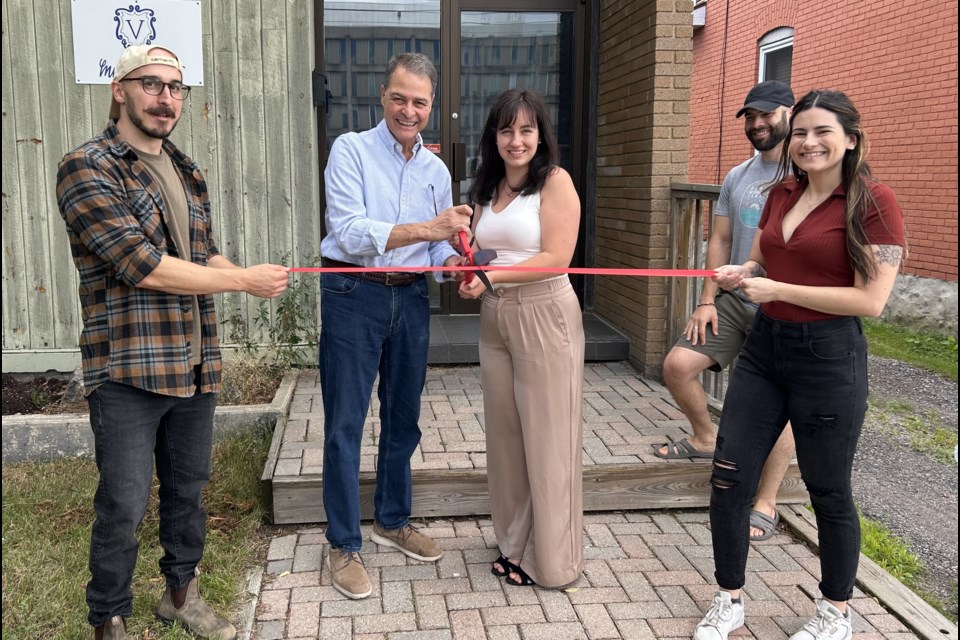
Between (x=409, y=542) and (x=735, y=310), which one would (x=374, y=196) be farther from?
(x=735, y=310)

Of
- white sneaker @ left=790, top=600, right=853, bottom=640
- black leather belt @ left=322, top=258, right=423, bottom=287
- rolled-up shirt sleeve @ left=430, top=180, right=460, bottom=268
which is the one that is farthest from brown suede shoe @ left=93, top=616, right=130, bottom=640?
white sneaker @ left=790, top=600, right=853, bottom=640

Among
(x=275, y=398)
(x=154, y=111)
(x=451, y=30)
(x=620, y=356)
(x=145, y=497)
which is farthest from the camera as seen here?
(x=451, y=30)

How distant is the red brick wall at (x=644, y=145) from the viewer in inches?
234

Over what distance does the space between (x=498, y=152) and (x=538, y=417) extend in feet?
3.50

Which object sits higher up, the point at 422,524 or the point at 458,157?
the point at 458,157

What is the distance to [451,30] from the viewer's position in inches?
287

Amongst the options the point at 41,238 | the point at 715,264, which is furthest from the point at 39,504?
the point at 715,264

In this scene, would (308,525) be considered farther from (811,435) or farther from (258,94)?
(258,94)

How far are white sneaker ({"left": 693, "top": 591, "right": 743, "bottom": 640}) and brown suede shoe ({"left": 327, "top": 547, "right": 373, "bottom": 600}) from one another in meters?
1.31

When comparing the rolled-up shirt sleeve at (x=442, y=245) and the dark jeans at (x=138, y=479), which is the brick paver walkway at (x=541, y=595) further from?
→ the rolled-up shirt sleeve at (x=442, y=245)

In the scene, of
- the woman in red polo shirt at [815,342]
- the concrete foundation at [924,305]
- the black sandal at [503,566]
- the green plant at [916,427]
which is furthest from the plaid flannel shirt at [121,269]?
the concrete foundation at [924,305]

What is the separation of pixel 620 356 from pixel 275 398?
105 inches

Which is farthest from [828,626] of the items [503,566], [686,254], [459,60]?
[459,60]

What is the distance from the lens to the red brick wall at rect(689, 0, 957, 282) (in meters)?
9.40
